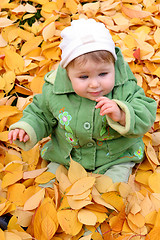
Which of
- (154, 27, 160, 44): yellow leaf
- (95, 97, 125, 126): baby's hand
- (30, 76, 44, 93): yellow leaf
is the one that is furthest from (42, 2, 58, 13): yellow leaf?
(95, 97, 125, 126): baby's hand

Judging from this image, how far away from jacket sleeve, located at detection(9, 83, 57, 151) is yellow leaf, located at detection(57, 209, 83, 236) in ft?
1.00

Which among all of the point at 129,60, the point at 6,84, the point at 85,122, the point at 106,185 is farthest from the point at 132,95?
the point at 6,84

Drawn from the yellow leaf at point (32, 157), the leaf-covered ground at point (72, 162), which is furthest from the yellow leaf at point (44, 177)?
the yellow leaf at point (32, 157)

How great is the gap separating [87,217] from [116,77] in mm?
550

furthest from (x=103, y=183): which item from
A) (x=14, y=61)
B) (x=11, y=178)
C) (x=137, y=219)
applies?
(x=14, y=61)

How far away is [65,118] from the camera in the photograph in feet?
4.29

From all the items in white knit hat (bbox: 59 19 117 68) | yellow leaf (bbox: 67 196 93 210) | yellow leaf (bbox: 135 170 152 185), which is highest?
white knit hat (bbox: 59 19 117 68)

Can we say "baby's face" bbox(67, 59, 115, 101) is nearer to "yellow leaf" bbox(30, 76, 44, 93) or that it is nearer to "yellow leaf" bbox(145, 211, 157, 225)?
"yellow leaf" bbox(145, 211, 157, 225)

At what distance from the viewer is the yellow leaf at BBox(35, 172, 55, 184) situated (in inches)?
56.1

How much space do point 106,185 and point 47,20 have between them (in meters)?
1.18

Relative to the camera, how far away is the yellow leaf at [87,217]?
121cm

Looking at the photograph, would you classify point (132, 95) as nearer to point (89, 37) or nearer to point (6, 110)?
point (89, 37)

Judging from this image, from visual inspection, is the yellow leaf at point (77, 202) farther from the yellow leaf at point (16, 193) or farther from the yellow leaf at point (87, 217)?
the yellow leaf at point (16, 193)

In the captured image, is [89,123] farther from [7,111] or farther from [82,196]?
[7,111]
